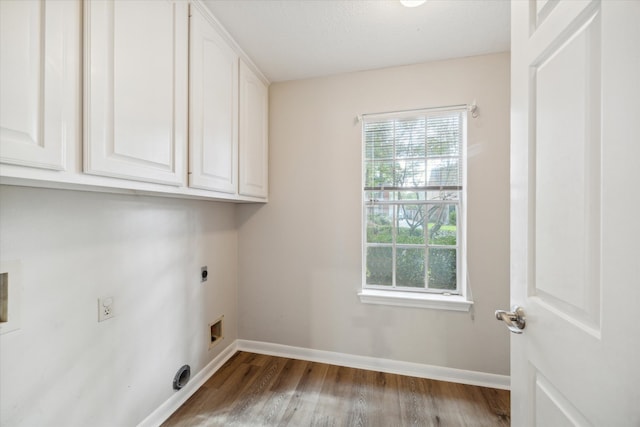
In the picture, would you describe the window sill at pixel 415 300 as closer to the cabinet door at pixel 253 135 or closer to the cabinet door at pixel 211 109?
the cabinet door at pixel 253 135

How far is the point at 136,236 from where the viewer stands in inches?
54.8

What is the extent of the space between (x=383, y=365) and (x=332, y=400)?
524mm

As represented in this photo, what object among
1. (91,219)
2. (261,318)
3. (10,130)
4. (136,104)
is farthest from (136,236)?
(261,318)

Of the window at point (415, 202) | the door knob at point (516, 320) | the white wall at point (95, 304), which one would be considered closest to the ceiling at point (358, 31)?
the window at point (415, 202)

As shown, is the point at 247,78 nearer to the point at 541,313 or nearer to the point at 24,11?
the point at 24,11

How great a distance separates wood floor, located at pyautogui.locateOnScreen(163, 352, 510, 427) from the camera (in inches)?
60.2

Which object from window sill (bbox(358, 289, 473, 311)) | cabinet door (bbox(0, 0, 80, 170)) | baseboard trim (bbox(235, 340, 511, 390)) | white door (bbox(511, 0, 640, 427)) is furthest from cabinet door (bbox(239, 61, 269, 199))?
white door (bbox(511, 0, 640, 427))

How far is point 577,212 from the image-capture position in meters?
0.57

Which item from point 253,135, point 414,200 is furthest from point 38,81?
point 414,200

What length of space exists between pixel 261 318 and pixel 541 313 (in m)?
2.05

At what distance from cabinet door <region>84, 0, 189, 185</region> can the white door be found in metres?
Result: 1.36

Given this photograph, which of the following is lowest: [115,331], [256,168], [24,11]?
[115,331]

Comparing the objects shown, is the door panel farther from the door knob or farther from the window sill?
the window sill

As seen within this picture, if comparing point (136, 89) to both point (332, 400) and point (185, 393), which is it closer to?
point (185, 393)
